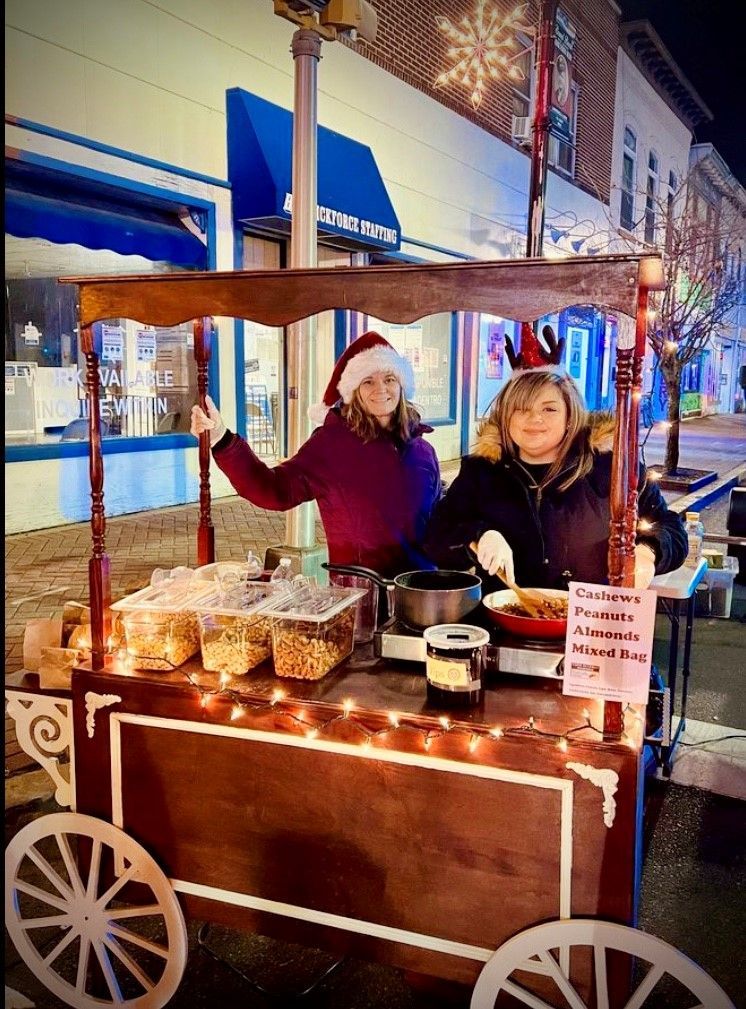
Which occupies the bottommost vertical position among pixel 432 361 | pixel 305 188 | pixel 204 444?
pixel 204 444

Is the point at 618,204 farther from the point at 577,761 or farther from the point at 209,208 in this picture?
the point at 577,761

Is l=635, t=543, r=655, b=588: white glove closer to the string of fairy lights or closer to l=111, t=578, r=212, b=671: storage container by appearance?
the string of fairy lights

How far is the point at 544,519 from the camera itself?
124 inches

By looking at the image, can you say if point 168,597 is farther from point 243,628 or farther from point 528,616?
point 528,616

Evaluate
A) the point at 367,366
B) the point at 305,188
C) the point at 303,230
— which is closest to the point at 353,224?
the point at 305,188

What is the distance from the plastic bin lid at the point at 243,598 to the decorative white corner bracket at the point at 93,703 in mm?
381

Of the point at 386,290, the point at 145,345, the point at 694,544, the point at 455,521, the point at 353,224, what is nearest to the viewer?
the point at 386,290

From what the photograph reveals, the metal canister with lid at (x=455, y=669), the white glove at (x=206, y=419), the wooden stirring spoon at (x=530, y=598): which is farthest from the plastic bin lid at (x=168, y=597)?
the wooden stirring spoon at (x=530, y=598)

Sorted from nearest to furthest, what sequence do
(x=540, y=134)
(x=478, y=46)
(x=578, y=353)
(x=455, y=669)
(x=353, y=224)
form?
(x=455, y=669), (x=540, y=134), (x=353, y=224), (x=478, y=46), (x=578, y=353)

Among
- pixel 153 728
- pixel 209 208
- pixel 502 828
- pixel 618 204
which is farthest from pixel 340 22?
pixel 618 204

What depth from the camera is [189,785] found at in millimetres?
2484

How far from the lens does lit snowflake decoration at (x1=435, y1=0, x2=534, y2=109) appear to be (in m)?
12.2

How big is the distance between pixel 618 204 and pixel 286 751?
2244 cm

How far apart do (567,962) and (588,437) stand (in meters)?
1.79
